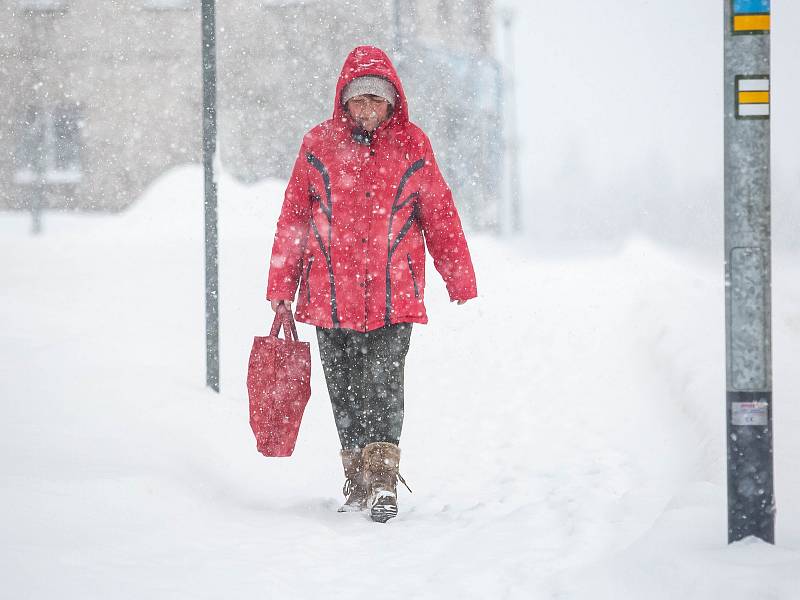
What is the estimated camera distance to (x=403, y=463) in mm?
4902

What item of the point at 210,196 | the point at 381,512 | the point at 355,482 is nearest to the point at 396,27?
the point at 210,196

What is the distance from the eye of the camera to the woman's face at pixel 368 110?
12.1ft

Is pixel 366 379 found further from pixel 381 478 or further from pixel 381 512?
pixel 381 512

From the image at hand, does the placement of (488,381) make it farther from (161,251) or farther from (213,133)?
(161,251)

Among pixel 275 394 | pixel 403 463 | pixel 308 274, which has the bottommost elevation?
pixel 403 463

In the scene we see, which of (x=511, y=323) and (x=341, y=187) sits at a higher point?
(x=341, y=187)

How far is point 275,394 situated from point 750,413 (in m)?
1.89

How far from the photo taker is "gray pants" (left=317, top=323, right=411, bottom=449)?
3785 millimetres

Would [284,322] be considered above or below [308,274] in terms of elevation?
below

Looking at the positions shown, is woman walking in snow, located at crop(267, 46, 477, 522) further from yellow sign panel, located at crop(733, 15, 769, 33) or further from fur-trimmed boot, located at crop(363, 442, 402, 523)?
yellow sign panel, located at crop(733, 15, 769, 33)

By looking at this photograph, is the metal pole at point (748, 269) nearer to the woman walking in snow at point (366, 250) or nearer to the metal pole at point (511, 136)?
the woman walking in snow at point (366, 250)

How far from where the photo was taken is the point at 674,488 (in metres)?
3.86

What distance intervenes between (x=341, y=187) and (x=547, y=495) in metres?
1.56

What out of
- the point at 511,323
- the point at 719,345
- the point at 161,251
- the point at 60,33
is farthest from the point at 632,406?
the point at 60,33
